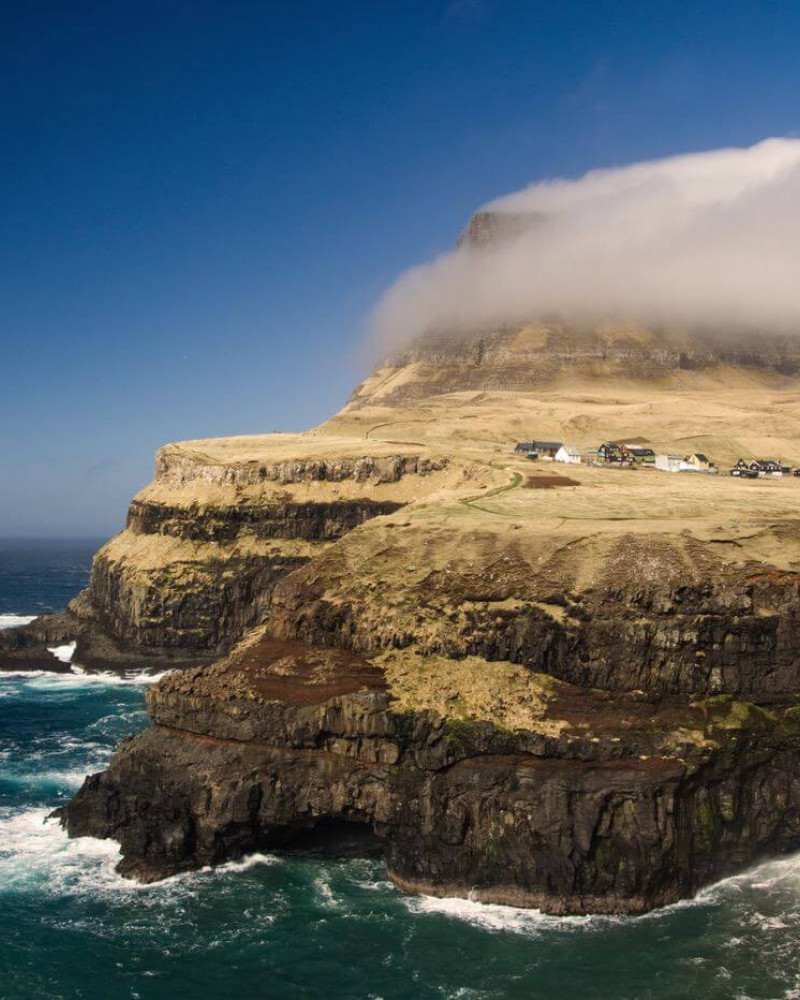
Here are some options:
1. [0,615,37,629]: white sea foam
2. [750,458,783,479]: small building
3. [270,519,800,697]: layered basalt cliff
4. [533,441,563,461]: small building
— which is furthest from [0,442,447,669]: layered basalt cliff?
[750,458,783,479]: small building

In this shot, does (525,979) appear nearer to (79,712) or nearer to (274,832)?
(274,832)

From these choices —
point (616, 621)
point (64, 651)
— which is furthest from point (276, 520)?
point (616, 621)

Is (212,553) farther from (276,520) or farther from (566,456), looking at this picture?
(566,456)

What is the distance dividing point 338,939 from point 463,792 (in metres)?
10.7

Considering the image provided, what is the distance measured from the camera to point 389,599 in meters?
63.9

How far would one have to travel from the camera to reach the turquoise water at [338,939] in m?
41.5

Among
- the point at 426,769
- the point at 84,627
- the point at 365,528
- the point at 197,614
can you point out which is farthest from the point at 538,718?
the point at 84,627

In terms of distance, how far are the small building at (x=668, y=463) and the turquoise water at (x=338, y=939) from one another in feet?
278

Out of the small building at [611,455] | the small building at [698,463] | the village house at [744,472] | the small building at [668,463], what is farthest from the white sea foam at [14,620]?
the village house at [744,472]

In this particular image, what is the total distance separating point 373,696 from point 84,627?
253 ft

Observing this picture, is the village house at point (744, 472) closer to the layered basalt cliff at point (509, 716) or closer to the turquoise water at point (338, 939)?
the layered basalt cliff at point (509, 716)

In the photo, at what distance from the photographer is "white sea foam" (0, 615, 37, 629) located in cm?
13688

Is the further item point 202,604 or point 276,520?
point 276,520

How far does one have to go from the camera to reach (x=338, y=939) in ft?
151
